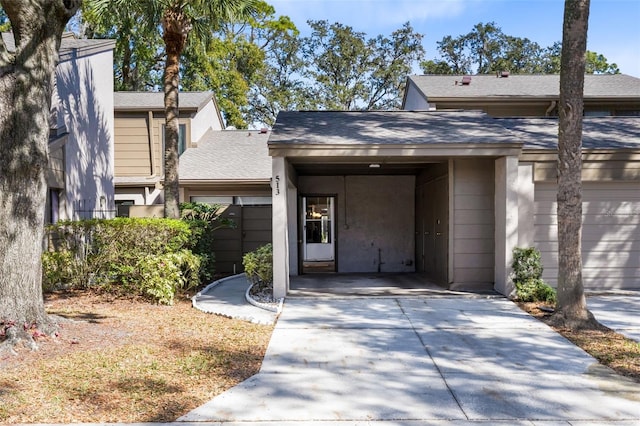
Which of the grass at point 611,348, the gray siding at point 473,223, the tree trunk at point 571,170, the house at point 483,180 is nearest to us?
the grass at point 611,348

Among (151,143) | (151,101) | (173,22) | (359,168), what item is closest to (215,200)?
(151,143)

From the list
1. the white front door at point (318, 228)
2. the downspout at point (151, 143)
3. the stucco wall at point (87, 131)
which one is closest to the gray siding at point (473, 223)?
the white front door at point (318, 228)

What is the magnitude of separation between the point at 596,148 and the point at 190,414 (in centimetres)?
833

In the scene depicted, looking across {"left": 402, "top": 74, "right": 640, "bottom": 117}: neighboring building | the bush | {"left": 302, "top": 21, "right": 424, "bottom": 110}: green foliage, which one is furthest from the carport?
{"left": 302, "top": 21, "right": 424, "bottom": 110}: green foliage

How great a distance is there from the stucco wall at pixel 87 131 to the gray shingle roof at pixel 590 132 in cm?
899

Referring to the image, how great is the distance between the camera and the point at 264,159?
51.3ft

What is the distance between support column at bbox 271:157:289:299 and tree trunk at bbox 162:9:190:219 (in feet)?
9.98

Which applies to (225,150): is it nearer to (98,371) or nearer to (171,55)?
(171,55)

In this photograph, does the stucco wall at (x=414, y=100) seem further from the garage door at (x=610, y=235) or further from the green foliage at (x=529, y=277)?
the green foliage at (x=529, y=277)

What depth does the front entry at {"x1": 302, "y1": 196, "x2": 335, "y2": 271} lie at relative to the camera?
1334 cm

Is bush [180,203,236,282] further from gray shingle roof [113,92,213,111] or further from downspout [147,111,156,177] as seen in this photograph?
gray shingle roof [113,92,213,111]

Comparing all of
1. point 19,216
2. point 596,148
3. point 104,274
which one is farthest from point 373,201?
point 19,216

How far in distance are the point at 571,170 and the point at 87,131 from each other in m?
9.89

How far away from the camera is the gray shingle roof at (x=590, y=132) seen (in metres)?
9.29
